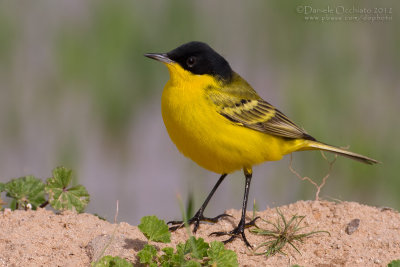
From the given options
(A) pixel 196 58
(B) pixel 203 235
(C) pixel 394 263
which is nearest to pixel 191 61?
(A) pixel 196 58

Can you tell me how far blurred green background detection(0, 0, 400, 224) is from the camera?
8.25 m

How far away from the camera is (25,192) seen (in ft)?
20.8

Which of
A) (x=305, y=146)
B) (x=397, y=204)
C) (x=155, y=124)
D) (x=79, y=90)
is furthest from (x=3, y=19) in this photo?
(x=397, y=204)

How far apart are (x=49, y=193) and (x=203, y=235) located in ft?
4.52

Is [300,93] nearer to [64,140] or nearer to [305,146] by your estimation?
[305,146]

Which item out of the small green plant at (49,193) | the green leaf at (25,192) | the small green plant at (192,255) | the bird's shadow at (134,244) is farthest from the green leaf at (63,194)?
the small green plant at (192,255)

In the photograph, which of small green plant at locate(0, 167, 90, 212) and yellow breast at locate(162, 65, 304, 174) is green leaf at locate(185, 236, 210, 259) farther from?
small green plant at locate(0, 167, 90, 212)

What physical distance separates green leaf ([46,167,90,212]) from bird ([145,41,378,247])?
841mm

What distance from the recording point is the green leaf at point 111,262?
16.1 ft

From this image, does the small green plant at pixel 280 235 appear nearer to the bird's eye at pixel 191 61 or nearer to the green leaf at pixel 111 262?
the green leaf at pixel 111 262

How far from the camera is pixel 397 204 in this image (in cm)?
784

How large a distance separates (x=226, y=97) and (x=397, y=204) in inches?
101
